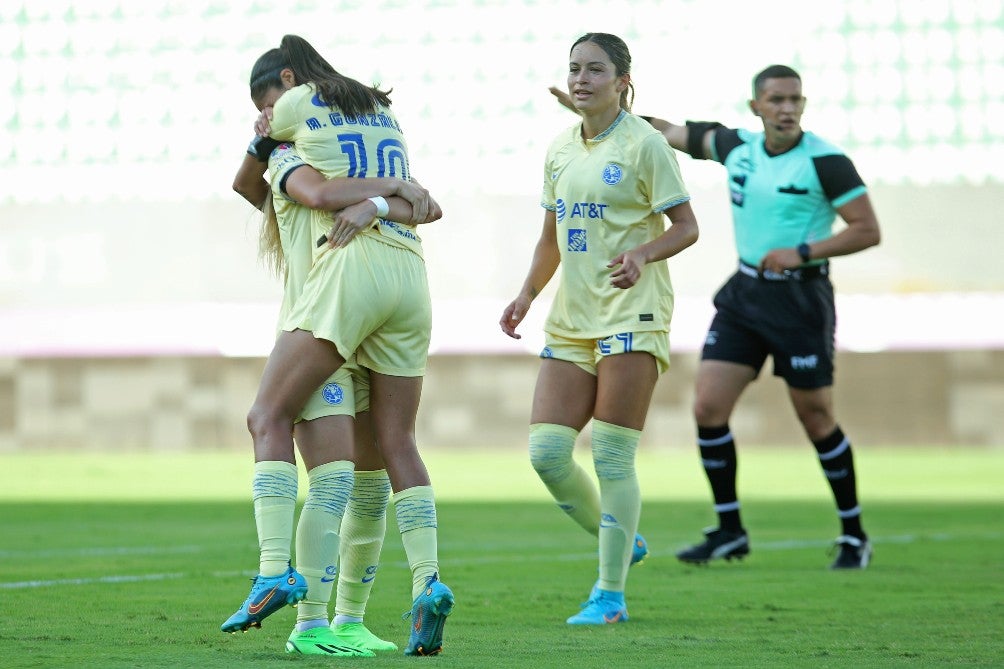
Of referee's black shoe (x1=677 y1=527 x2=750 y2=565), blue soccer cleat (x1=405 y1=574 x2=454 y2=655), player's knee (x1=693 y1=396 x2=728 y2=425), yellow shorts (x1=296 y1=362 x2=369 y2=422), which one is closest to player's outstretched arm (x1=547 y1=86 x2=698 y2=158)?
player's knee (x1=693 y1=396 x2=728 y2=425)

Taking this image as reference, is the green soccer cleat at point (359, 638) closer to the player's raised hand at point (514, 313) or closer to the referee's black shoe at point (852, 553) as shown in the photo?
the player's raised hand at point (514, 313)

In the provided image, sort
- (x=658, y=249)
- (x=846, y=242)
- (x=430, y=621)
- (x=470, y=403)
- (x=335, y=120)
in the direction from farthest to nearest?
(x=470, y=403)
(x=846, y=242)
(x=658, y=249)
(x=335, y=120)
(x=430, y=621)

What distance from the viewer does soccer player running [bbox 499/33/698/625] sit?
488 centimetres

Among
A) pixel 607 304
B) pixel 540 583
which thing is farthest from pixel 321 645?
pixel 540 583

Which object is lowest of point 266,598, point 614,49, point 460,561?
point 460,561

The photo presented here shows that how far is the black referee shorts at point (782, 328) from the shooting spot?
6566mm

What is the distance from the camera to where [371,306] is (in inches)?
156

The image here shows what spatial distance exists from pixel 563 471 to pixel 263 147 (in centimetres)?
150

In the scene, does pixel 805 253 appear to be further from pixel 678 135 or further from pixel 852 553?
pixel 852 553

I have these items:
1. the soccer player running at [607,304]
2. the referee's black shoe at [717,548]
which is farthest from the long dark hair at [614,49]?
the referee's black shoe at [717,548]

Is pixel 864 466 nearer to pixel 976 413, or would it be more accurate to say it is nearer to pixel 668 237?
pixel 976 413

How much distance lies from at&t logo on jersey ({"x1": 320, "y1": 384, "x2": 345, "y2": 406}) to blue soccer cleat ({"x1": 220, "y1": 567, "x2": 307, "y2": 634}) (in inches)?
18.8

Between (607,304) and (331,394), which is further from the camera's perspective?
(607,304)

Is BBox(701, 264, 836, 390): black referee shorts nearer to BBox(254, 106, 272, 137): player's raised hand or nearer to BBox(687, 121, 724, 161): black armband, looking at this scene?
BBox(687, 121, 724, 161): black armband
